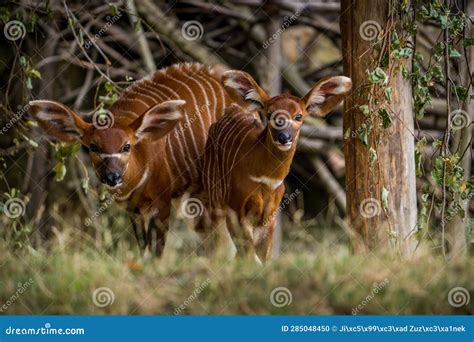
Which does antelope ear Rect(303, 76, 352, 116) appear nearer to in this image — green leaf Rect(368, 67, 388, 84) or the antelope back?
green leaf Rect(368, 67, 388, 84)

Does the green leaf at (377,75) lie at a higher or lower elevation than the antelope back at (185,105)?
higher

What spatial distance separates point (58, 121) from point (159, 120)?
0.62 meters

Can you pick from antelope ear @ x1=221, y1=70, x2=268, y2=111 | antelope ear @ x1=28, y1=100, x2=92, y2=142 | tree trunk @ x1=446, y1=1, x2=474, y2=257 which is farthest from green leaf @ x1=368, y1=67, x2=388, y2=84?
antelope ear @ x1=28, y1=100, x2=92, y2=142

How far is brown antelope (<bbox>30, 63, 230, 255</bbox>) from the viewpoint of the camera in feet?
22.7

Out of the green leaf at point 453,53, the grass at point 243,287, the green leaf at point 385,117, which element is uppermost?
the green leaf at point 453,53

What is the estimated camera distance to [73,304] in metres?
5.36

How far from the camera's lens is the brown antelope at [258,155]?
6582 mm

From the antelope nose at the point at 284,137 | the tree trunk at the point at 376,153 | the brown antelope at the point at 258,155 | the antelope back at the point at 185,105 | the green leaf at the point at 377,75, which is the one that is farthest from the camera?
the antelope back at the point at 185,105

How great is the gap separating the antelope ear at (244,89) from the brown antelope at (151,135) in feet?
1.18

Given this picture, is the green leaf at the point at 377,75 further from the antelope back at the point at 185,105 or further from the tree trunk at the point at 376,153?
the antelope back at the point at 185,105

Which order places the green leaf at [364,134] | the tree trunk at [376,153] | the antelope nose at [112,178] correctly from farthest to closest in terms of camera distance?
the antelope nose at [112,178]
the tree trunk at [376,153]
the green leaf at [364,134]

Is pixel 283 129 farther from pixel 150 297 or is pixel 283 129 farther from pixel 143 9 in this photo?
pixel 143 9

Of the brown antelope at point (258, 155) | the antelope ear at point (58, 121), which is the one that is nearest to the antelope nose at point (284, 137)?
the brown antelope at point (258, 155)

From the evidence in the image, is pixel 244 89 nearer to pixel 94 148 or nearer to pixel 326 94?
pixel 326 94
